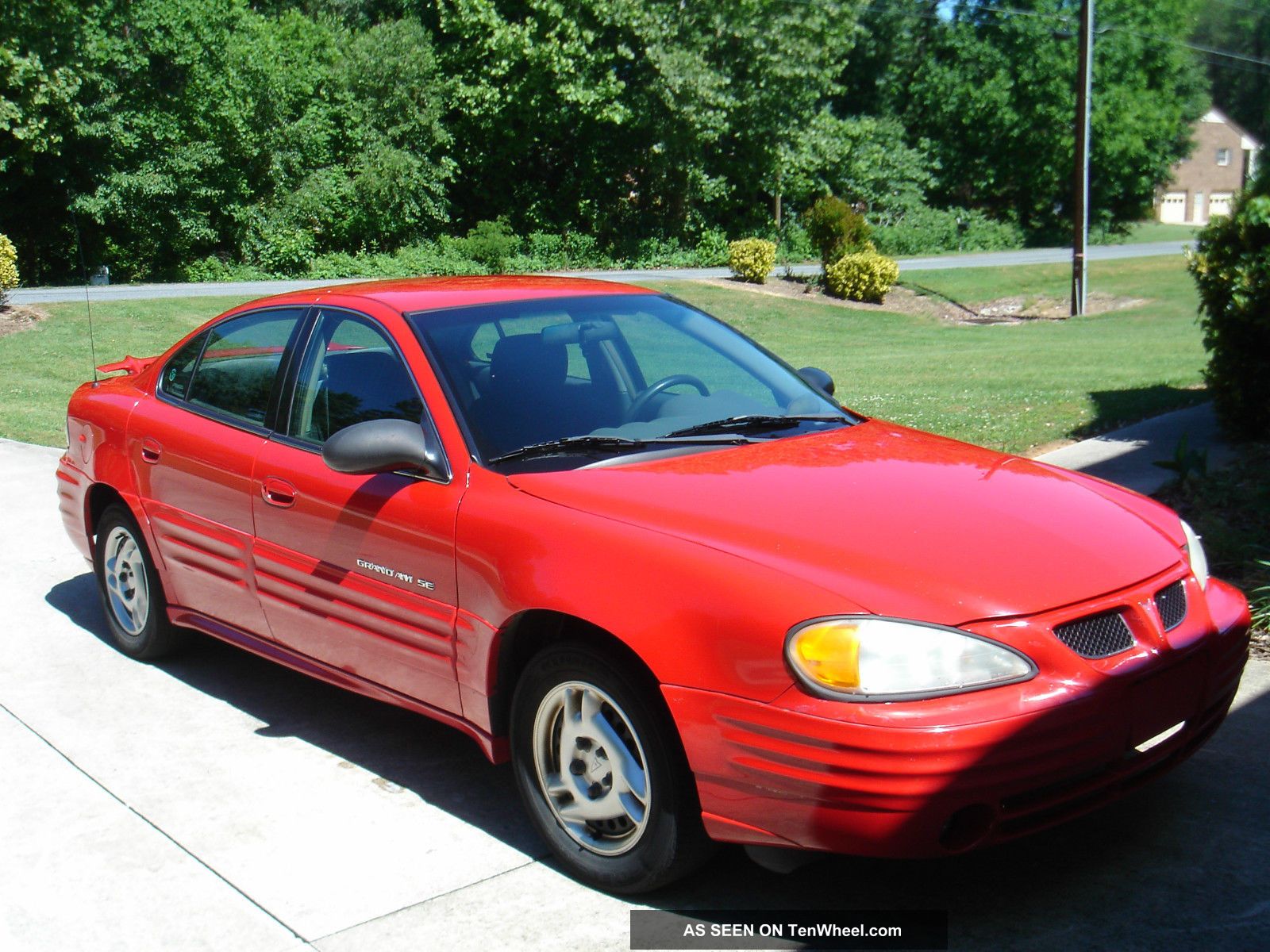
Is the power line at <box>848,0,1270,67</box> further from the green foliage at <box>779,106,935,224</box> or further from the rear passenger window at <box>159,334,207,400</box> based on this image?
the rear passenger window at <box>159,334,207,400</box>

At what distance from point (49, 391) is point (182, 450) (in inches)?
481

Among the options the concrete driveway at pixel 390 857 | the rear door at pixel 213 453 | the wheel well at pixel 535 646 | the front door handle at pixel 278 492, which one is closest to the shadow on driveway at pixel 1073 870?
the concrete driveway at pixel 390 857

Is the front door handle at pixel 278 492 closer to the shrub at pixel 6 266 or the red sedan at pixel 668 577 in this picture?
the red sedan at pixel 668 577

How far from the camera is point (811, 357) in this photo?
64.0 feet

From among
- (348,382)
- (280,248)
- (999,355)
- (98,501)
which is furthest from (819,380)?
(280,248)

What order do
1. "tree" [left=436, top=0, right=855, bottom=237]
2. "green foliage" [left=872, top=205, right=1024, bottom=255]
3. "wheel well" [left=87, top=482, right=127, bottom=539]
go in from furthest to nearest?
"green foliage" [left=872, top=205, right=1024, bottom=255], "tree" [left=436, top=0, right=855, bottom=237], "wheel well" [left=87, top=482, right=127, bottom=539]

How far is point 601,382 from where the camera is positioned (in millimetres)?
4352

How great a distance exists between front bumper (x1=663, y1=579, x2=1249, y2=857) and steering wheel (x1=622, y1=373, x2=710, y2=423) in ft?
4.19

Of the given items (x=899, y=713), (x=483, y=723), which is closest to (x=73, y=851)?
(x=483, y=723)

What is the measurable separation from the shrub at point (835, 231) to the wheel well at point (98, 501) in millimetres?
27418

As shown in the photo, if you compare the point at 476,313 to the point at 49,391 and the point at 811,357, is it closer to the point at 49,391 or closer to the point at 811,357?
the point at 49,391

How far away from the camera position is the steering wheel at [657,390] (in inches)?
166

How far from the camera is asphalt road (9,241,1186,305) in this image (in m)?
26.7

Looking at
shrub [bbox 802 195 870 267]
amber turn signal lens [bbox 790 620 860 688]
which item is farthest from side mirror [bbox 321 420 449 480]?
shrub [bbox 802 195 870 267]
